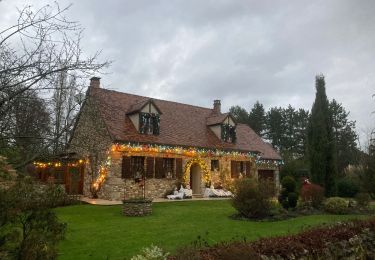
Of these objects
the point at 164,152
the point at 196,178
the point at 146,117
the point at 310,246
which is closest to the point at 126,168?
the point at 164,152

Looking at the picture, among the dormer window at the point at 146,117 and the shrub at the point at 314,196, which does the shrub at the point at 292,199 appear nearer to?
the shrub at the point at 314,196

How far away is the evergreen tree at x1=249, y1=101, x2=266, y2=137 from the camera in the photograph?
54003mm

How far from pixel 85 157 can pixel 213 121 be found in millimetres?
9838

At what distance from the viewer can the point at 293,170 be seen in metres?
34.1

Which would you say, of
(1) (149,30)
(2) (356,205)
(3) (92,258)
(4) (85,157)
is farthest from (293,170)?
(3) (92,258)

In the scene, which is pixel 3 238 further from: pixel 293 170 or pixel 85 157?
pixel 293 170

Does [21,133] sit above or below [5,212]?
above

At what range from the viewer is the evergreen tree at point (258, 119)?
5400cm

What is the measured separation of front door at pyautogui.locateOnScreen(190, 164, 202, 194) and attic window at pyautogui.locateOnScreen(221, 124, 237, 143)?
3.15 m

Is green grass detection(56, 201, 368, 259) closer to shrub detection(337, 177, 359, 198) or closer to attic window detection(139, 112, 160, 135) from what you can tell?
attic window detection(139, 112, 160, 135)

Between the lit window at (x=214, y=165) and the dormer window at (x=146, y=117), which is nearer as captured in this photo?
the dormer window at (x=146, y=117)

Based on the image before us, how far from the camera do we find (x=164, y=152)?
22.0m

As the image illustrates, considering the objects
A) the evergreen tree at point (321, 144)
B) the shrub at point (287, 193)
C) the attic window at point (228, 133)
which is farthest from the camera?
the attic window at point (228, 133)

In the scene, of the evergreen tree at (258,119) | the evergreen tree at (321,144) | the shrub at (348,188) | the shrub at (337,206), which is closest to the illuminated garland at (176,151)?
the evergreen tree at (321,144)
